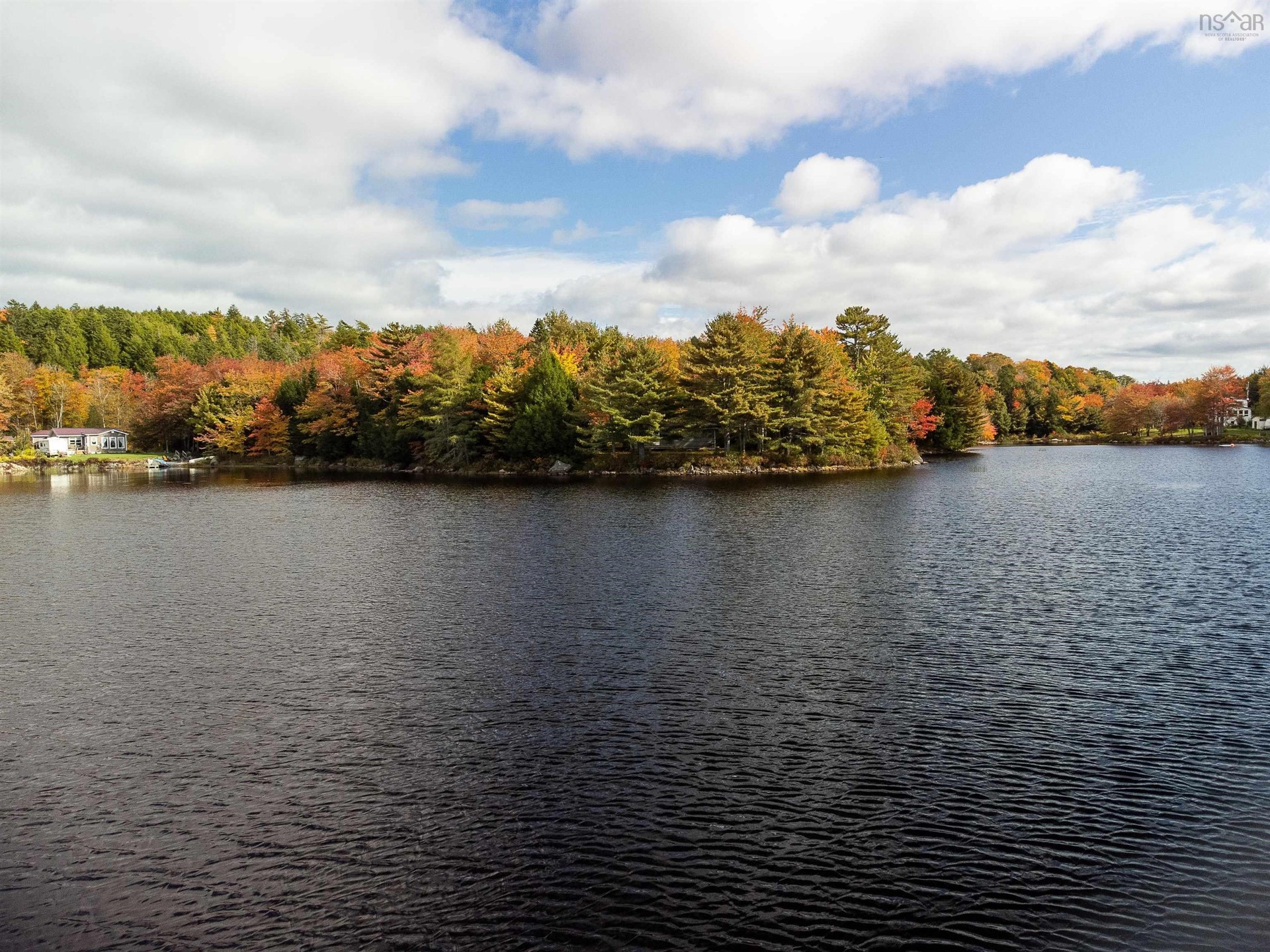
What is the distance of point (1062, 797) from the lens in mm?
10281

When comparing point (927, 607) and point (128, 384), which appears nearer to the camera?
point (927, 607)

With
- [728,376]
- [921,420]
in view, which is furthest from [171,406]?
[921,420]

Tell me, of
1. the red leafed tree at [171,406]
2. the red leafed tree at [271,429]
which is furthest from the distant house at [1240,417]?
the red leafed tree at [171,406]

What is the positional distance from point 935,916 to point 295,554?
26.6 m

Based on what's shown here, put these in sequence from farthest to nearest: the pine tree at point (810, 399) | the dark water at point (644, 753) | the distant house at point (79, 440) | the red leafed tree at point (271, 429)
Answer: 1. the distant house at point (79, 440)
2. the red leafed tree at point (271, 429)
3. the pine tree at point (810, 399)
4. the dark water at point (644, 753)

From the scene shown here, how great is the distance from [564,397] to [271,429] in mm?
48931

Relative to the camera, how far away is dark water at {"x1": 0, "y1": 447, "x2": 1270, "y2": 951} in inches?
323

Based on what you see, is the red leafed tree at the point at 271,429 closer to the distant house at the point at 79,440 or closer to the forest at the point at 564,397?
the forest at the point at 564,397

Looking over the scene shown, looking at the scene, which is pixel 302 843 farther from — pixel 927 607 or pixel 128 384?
pixel 128 384

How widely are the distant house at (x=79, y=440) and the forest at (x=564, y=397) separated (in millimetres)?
3101

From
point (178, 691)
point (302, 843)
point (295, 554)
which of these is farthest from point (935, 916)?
point (295, 554)

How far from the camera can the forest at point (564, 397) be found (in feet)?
203

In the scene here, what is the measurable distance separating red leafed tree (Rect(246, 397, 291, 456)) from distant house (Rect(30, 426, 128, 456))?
91.7 ft

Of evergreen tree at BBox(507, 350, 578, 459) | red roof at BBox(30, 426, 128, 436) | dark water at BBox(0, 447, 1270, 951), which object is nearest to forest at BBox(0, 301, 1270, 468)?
evergreen tree at BBox(507, 350, 578, 459)
